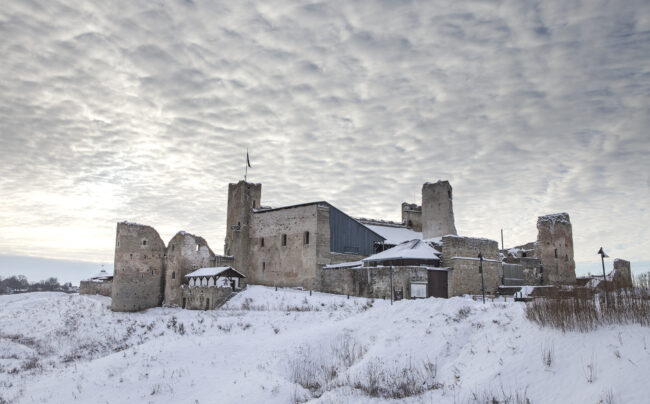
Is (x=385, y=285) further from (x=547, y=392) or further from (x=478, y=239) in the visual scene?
(x=547, y=392)

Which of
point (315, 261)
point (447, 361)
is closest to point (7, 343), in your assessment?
point (315, 261)

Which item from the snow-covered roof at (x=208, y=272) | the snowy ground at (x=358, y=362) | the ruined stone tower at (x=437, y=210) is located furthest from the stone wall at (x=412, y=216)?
the snowy ground at (x=358, y=362)

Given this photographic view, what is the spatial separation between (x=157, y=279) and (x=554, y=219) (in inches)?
1414

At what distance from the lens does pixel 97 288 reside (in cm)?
5434

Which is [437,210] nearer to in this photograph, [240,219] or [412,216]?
[412,216]

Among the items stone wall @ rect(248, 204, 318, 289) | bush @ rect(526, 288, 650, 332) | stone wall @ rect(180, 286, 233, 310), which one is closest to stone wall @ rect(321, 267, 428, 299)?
stone wall @ rect(248, 204, 318, 289)

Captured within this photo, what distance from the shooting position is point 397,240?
50.2 meters

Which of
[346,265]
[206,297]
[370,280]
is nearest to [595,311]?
[370,280]

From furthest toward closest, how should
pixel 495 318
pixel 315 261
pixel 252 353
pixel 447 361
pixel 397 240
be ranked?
pixel 397 240 < pixel 315 261 < pixel 252 353 < pixel 495 318 < pixel 447 361

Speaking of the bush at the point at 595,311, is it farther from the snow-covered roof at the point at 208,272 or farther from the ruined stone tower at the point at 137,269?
the ruined stone tower at the point at 137,269

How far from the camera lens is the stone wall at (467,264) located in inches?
1323

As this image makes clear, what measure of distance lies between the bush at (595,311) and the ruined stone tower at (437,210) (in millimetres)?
33163

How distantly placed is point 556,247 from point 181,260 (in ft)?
109

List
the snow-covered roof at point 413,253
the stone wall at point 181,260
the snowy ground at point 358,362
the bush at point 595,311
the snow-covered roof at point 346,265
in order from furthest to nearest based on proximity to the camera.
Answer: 1. the stone wall at point 181,260
2. the snow-covered roof at point 346,265
3. the snow-covered roof at point 413,253
4. the bush at point 595,311
5. the snowy ground at point 358,362
